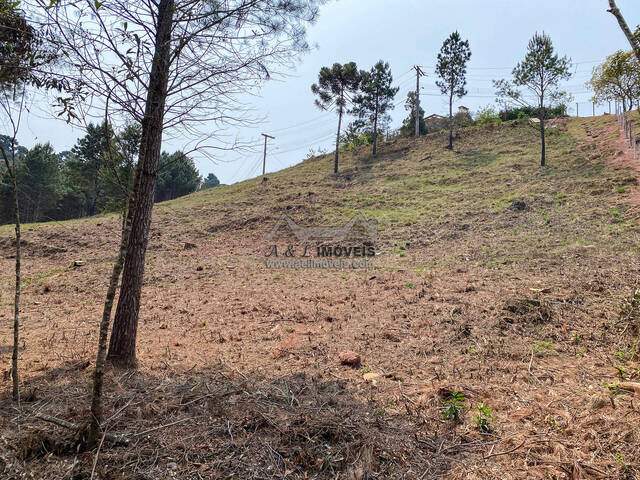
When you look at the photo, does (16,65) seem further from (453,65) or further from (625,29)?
(453,65)

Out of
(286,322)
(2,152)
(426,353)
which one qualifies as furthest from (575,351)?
(2,152)

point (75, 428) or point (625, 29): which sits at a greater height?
point (625, 29)

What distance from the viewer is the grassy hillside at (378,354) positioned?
2.21m

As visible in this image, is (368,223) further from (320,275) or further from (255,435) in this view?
(255,435)

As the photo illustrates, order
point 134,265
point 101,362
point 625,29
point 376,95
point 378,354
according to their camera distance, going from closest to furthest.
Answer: point 101,362, point 625,29, point 134,265, point 378,354, point 376,95

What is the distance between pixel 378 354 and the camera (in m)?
4.36

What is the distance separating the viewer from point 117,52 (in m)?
2.45
